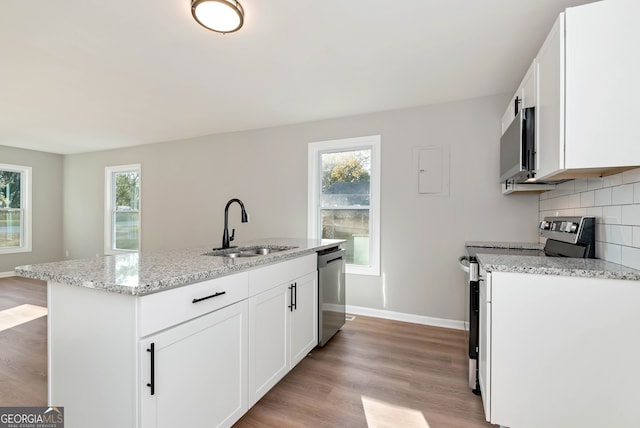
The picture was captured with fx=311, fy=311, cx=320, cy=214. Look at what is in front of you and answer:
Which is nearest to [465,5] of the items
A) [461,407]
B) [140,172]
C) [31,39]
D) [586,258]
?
[586,258]

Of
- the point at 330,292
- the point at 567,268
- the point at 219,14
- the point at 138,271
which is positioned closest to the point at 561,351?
the point at 567,268

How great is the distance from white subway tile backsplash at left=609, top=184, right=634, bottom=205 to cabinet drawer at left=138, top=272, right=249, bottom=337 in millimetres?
1991

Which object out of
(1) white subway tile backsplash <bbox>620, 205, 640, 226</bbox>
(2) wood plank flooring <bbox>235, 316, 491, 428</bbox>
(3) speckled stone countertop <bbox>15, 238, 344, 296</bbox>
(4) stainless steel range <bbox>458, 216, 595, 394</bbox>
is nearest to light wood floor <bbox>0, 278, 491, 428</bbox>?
(2) wood plank flooring <bbox>235, 316, 491, 428</bbox>

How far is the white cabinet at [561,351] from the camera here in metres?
1.39

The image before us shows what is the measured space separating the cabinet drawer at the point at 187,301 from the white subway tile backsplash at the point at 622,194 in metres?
1.99

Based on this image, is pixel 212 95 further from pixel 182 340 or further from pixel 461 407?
pixel 461 407

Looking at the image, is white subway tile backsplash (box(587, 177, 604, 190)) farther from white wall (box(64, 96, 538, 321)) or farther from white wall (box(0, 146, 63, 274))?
white wall (box(0, 146, 63, 274))

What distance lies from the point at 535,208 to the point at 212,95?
342 cm

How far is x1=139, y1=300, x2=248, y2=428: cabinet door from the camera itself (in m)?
1.20

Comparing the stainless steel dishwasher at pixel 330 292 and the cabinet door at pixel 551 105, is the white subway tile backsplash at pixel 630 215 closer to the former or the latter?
the cabinet door at pixel 551 105

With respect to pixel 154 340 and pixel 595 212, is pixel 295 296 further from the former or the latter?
pixel 595 212

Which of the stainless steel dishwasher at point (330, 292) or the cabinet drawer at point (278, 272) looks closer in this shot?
the cabinet drawer at point (278, 272)

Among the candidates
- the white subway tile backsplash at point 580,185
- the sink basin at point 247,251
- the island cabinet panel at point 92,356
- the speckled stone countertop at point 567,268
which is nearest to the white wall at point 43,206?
the sink basin at point 247,251

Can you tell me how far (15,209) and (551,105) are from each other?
7964mm
